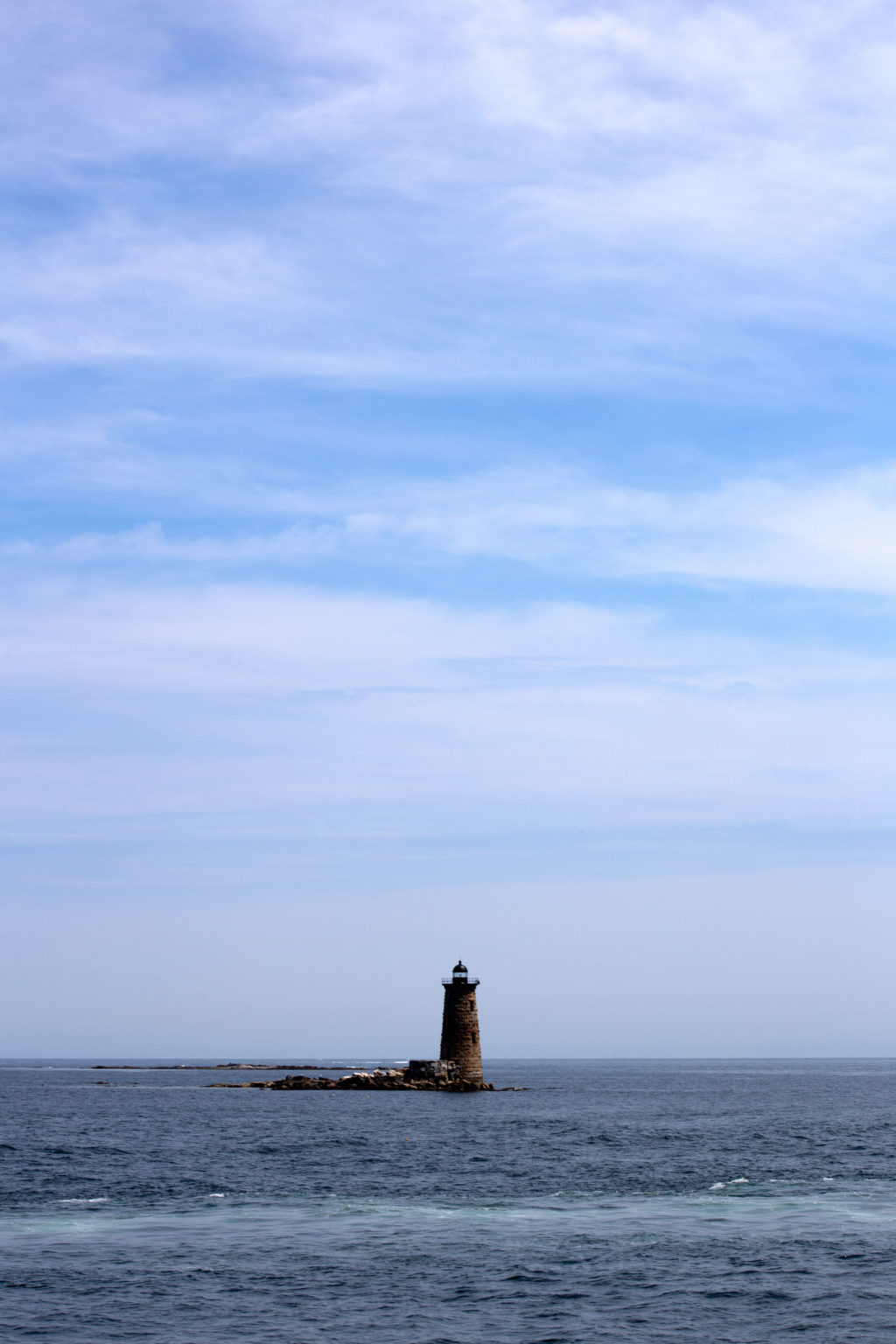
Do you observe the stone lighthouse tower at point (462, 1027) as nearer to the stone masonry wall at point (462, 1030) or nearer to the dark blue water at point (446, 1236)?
the stone masonry wall at point (462, 1030)

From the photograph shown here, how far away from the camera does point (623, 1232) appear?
38.5 m

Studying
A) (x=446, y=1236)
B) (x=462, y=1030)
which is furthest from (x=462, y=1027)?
(x=446, y=1236)

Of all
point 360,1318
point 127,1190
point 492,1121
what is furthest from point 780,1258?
point 492,1121

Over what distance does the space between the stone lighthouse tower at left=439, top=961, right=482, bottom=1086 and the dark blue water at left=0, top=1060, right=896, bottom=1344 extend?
29218mm

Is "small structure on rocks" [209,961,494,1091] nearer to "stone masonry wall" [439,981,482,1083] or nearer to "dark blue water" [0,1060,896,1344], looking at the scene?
"stone masonry wall" [439,981,482,1083]

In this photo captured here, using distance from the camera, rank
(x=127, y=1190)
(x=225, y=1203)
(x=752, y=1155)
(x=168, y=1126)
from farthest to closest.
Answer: (x=168, y=1126) < (x=752, y=1155) < (x=127, y=1190) < (x=225, y=1203)

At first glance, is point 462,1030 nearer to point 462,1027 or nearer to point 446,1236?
point 462,1027

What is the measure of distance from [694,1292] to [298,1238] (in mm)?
11931

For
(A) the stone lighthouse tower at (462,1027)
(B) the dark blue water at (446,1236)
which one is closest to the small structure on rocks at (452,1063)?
(A) the stone lighthouse tower at (462,1027)

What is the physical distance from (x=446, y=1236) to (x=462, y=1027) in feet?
232

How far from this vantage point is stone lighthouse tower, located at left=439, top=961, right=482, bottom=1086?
345 ft

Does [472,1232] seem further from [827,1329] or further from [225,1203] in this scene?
[827,1329]

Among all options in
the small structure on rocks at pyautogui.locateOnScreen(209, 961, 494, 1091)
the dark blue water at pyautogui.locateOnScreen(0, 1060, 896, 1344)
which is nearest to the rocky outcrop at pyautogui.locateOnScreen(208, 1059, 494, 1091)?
the small structure on rocks at pyautogui.locateOnScreen(209, 961, 494, 1091)

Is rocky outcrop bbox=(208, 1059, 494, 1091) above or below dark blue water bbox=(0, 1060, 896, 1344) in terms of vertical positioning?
below
